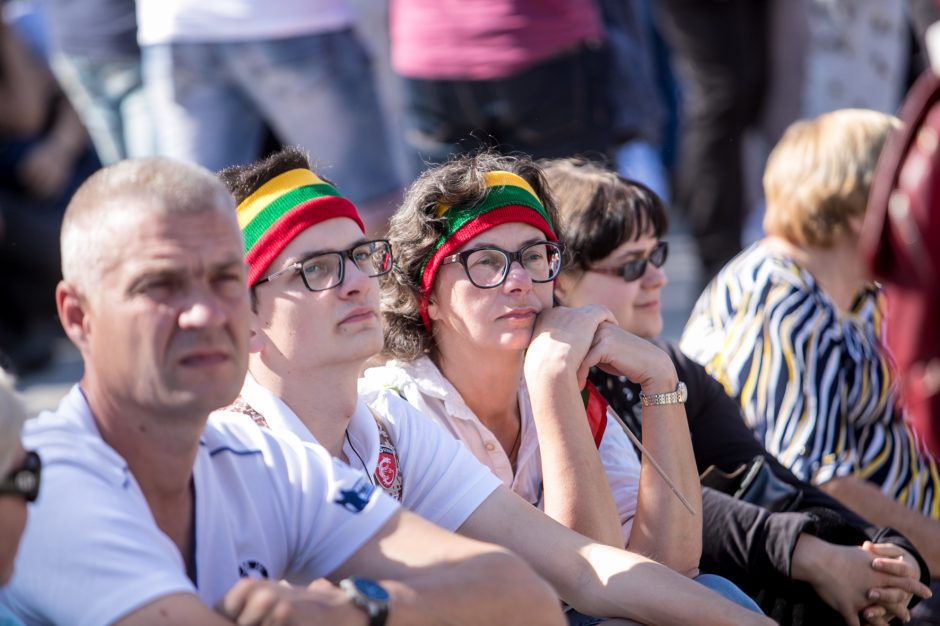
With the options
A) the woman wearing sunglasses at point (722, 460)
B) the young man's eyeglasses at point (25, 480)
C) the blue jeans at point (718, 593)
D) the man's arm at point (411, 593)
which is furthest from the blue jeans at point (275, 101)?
the young man's eyeglasses at point (25, 480)

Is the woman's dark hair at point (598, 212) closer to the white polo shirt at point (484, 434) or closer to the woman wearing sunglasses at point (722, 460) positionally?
the woman wearing sunglasses at point (722, 460)

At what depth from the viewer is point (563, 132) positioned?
5.06m

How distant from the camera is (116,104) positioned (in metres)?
5.57

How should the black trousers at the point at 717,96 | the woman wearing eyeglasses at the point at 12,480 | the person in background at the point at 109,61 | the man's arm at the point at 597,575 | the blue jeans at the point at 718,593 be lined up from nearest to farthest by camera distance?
the woman wearing eyeglasses at the point at 12,480 < the man's arm at the point at 597,575 < the blue jeans at the point at 718,593 < the person in background at the point at 109,61 < the black trousers at the point at 717,96

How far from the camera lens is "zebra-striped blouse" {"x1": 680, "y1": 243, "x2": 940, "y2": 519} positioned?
12.9ft

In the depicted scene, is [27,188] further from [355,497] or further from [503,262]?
[355,497]

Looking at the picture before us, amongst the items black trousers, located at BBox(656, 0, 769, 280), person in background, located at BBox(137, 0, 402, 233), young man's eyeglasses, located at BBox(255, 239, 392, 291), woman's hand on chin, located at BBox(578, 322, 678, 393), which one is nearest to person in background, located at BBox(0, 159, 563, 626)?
young man's eyeglasses, located at BBox(255, 239, 392, 291)

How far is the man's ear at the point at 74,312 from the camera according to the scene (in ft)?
7.18

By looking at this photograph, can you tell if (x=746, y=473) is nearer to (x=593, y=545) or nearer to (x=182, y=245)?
(x=593, y=545)

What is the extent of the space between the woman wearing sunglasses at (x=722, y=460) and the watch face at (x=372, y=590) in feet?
3.88

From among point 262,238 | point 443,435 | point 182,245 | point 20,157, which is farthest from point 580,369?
point 20,157

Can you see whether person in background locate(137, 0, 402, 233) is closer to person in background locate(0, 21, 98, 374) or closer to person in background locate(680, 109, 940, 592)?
person in background locate(0, 21, 98, 374)

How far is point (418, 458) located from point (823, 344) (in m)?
1.61

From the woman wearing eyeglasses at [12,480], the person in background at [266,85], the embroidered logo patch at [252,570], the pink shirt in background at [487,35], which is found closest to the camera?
the woman wearing eyeglasses at [12,480]
